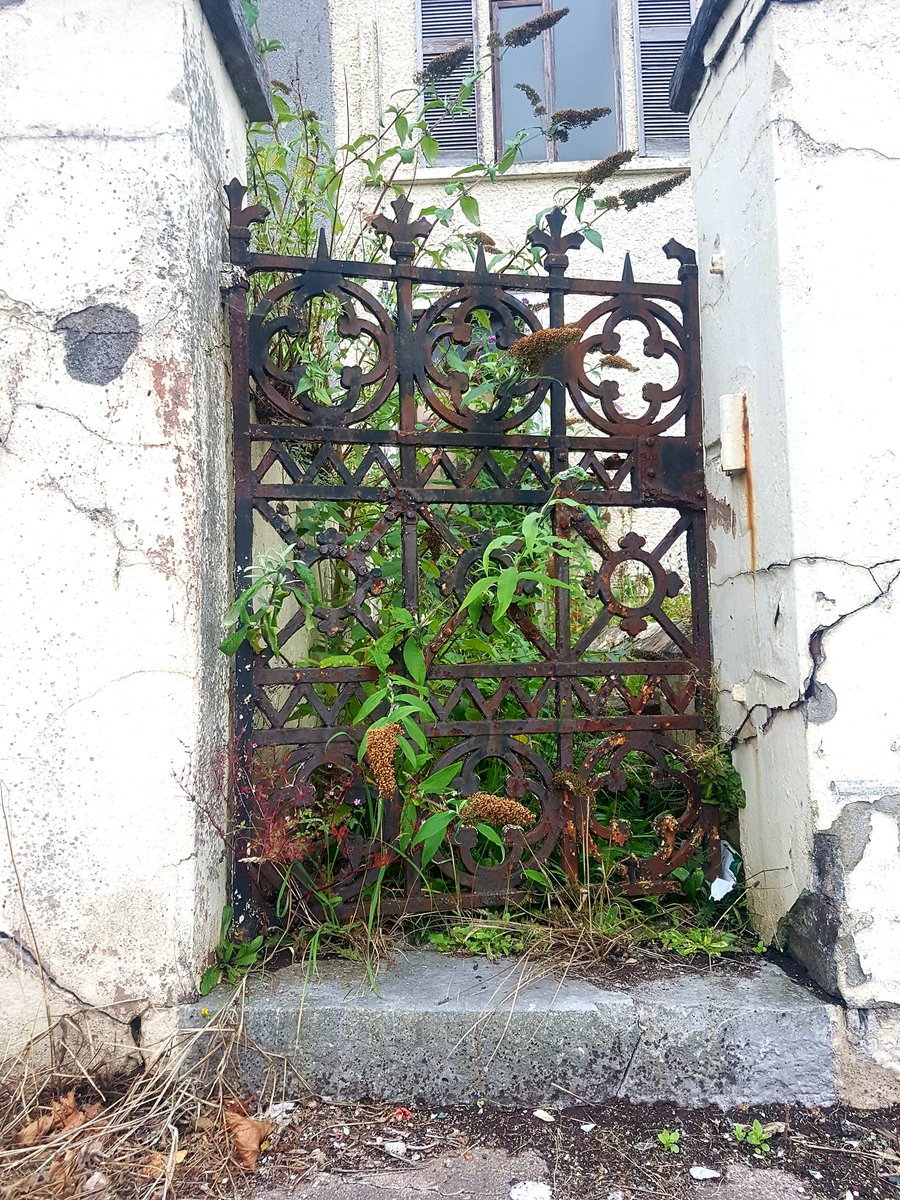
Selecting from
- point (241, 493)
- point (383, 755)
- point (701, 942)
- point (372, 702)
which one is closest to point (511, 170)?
point (241, 493)

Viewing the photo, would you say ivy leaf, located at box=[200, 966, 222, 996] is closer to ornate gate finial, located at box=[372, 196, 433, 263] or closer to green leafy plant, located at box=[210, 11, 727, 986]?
green leafy plant, located at box=[210, 11, 727, 986]

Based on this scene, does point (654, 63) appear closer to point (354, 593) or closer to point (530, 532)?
point (530, 532)

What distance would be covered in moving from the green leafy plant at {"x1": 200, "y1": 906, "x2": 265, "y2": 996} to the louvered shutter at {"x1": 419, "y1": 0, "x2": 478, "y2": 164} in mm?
6399

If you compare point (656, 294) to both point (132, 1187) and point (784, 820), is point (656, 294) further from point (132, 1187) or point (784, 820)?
point (132, 1187)

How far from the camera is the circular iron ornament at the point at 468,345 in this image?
217cm

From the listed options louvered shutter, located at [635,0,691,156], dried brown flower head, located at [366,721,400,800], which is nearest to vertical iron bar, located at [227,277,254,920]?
dried brown flower head, located at [366,721,400,800]

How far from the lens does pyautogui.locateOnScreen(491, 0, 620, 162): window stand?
6.65m

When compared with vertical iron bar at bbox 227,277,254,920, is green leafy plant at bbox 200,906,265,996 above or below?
below

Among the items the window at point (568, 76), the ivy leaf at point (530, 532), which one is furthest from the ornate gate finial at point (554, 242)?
the window at point (568, 76)

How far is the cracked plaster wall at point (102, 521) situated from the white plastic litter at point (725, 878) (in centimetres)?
126

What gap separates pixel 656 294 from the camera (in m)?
2.32

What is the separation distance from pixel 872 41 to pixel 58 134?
1.85m

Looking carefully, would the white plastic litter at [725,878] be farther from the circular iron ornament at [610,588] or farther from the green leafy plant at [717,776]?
the circular iron ornament at [610,588]

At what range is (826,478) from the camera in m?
1.86
